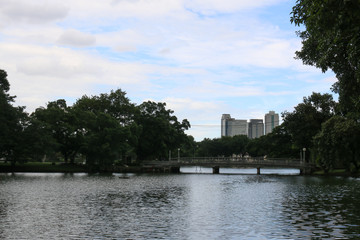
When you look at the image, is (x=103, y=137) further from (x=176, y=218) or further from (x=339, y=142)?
(x=176, y=218)

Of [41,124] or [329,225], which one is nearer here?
[329,225]

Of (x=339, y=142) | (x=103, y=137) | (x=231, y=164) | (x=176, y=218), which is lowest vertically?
(x=176, y=218)

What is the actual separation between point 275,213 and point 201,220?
5447 millimetres

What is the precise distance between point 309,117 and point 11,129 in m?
61.8

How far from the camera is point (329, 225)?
20.8 meters

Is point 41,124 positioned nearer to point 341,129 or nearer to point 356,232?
point 341,129

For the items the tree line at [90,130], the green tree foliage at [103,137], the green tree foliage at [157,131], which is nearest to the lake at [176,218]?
the tree line at [90,130]

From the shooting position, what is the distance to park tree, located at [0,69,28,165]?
74.8 meters

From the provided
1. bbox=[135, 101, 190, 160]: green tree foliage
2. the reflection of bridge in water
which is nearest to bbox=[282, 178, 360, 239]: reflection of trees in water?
the reflection of bridge in water

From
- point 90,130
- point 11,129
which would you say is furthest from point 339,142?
point 11,129

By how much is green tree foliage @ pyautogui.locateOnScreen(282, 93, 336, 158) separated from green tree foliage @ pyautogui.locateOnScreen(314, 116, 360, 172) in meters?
17.5

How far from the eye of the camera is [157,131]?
339 ft

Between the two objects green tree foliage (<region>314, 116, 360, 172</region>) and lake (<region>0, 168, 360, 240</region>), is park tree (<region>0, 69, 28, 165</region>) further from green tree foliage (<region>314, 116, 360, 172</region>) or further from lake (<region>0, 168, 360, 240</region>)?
green tree foliage (<region>314, 116, 360, 172</region>)

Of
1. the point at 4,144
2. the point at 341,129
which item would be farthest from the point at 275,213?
the point at 4,144
